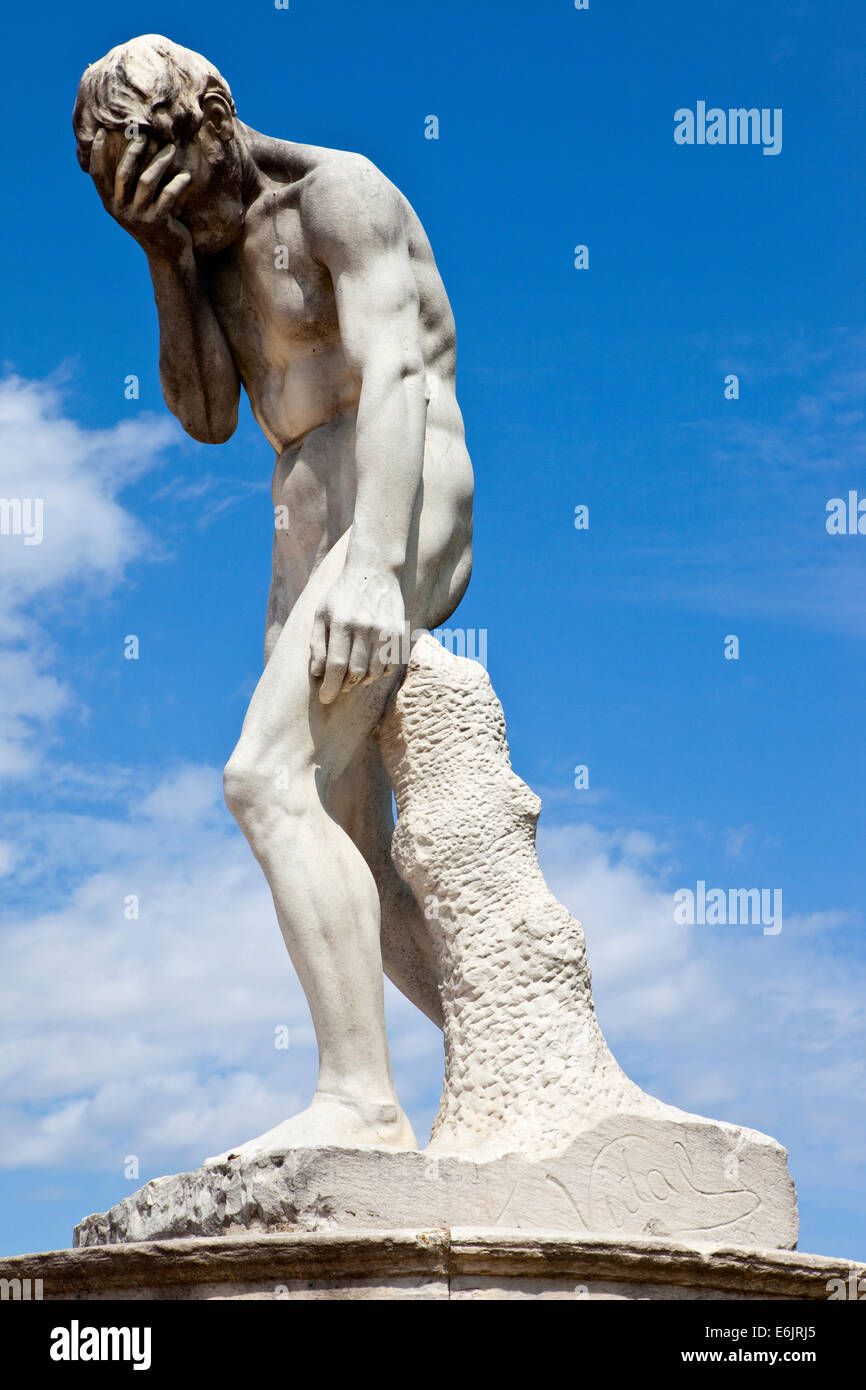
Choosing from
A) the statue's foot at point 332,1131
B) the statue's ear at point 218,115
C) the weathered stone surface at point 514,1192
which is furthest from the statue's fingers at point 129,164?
the weathered stone surface at point 514,1192

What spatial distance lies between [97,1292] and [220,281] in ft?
10.3

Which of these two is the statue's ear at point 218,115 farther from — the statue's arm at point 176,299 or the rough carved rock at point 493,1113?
the rough carved rock at point 493,1113

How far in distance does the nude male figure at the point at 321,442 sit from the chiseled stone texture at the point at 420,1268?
1.45 ft

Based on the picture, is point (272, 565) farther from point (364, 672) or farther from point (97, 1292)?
point (97, 1292)

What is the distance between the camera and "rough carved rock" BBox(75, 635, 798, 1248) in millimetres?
4477

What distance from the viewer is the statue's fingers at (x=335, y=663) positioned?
5.09 meters

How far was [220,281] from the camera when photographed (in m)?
5.73

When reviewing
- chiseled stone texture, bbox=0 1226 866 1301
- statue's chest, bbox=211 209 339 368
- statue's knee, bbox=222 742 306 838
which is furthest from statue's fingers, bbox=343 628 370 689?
chiseled stone texture, bbox=0 1226 866 1301

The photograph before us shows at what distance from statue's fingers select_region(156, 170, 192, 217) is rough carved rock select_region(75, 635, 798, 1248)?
156cm

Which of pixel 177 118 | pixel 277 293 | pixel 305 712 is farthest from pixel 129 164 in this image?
pixel 305 712

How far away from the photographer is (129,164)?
5332 mm

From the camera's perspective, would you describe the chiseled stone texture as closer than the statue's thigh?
Yes

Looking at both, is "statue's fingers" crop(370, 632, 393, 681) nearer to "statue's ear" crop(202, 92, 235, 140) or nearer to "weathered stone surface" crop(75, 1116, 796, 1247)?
"weathered stone surface" crop(75, 1116, 796, 1247)

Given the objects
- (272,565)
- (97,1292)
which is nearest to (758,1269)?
(97,1292)
